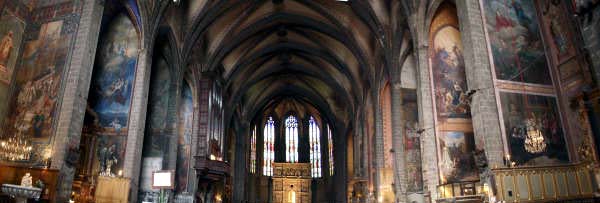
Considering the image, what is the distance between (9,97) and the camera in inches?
540

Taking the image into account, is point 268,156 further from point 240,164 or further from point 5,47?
point 5,47

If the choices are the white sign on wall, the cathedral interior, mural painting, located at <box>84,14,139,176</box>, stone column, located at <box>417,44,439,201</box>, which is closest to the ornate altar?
the cathedral interior

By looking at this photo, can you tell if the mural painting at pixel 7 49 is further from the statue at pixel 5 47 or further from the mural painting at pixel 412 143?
the mural painting at pixel 412 143

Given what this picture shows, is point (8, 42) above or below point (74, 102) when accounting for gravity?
above

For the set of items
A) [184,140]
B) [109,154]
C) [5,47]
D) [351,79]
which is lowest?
[109,154]

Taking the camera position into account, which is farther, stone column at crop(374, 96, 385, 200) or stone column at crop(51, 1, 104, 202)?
stone column at crop(374, 96, 385, 200)

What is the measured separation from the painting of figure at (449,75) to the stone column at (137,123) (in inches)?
477

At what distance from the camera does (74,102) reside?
43.1 feet

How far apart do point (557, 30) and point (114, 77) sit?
56.2 ft

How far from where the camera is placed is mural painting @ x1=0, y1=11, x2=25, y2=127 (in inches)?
533

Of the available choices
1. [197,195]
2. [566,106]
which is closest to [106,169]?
[197,195]

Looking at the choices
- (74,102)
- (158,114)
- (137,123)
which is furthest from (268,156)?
(74,102)

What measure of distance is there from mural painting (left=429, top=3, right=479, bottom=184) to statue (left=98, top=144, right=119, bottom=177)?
1306 centimetres

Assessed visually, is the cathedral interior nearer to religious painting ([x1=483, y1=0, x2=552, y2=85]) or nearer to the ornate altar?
religious painting ([x1=483, y1=0, x2=552, y2=85])
